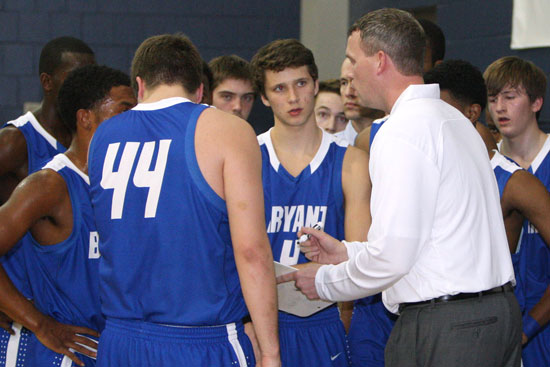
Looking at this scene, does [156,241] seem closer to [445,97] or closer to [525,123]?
[445,97]

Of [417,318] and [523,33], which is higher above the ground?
[523,33]

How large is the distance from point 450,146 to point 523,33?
9.03 feet

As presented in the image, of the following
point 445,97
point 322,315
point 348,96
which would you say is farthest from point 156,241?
point 348,96

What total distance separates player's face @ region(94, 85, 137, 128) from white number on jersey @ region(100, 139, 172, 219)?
0.69 m

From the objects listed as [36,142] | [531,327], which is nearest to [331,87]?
[36,142]

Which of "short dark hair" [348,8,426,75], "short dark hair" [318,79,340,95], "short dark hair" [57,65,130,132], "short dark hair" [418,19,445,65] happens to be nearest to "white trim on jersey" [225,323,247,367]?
"short dark hair" [348,8,426,75]

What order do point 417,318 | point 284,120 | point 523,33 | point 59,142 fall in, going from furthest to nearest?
point 523,33 < point 59,142 < point 284,120 < point 417,318

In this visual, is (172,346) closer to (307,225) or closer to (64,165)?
(64,165)

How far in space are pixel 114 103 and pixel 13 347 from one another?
1.07m

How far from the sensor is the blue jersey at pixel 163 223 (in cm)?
207

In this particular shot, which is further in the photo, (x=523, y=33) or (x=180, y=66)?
(x=523, y=33)

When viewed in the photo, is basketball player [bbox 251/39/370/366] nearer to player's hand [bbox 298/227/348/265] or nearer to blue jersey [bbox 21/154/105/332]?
player's hand [bbox 298/227/348/265]

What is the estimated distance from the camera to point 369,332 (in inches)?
134

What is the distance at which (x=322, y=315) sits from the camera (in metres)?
3.08
